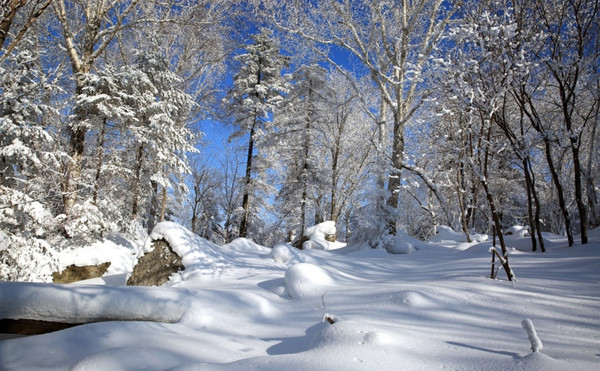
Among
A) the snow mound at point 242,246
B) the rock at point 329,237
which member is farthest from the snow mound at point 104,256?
the rock at point 329,237

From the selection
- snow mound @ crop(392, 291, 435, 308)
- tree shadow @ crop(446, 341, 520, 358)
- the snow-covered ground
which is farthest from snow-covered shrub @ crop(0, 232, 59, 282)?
tree shadow @ crop(446, 341, 520, 358)

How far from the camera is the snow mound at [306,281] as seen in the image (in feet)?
11.5

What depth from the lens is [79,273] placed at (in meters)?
7.48

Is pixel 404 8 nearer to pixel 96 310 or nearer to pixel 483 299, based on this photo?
pixel 483 299

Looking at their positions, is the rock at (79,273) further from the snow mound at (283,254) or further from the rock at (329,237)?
the rock at (329,237)

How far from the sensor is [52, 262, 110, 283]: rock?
7.19m

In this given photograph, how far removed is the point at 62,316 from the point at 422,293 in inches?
136

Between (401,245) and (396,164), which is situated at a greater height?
(396,164)

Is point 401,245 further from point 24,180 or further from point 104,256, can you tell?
point 104,256

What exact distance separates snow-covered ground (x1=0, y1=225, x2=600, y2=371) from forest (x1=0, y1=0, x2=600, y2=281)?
1081mm

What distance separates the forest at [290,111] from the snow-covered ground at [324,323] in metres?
1.08

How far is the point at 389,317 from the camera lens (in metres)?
2.61

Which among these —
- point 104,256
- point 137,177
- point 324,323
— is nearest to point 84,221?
point 104,256

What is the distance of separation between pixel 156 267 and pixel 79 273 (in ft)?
13.1
